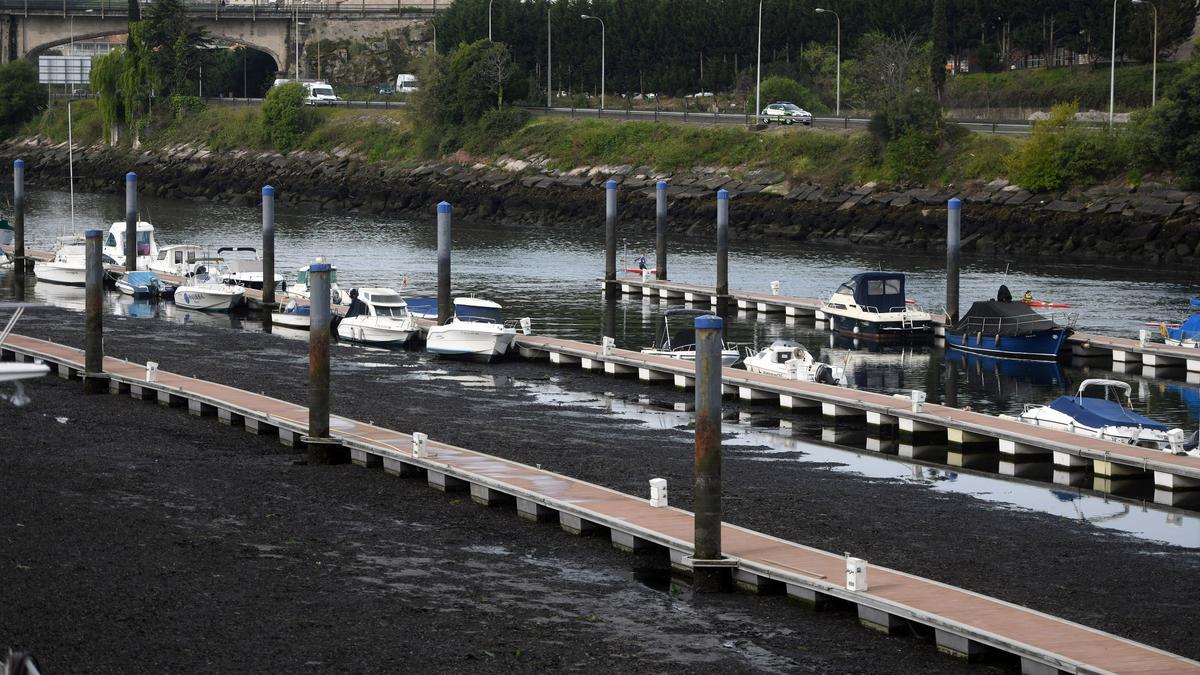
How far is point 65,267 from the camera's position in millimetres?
66812

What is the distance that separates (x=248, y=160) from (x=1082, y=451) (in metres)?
98.0

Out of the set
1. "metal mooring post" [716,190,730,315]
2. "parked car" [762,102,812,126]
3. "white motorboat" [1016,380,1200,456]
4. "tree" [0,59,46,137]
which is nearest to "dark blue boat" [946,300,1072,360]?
"metal mooring post" [716,190,730,315]

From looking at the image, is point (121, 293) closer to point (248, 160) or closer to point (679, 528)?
point (679, 528)

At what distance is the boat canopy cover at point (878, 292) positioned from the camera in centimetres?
5494

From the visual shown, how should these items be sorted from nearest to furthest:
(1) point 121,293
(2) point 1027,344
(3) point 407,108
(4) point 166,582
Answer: (4) point 166,582
(2) point 1027,344
(1) point 121,293
(3) point 407,108

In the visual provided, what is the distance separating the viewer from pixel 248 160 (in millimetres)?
123000

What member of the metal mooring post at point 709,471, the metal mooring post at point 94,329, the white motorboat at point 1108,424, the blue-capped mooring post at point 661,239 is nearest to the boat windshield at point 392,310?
the metal mooring post at point 94,329

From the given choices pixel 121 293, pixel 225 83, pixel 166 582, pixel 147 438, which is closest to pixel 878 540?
pixel 166 582

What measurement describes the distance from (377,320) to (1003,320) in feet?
61.5

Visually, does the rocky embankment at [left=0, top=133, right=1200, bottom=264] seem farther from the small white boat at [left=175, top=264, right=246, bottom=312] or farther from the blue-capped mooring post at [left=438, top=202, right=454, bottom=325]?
the blue-capped mooring post at [left=438, top=202, right=454, bottom=325]

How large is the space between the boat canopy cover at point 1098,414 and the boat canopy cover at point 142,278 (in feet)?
120

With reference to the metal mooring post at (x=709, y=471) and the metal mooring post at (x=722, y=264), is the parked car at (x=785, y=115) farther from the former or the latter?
the metal mooring post at (x=709, y=471)

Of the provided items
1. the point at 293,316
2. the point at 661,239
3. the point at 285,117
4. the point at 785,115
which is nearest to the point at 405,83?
the point at 285,117

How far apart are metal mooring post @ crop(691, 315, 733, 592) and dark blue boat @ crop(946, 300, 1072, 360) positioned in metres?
28.4
